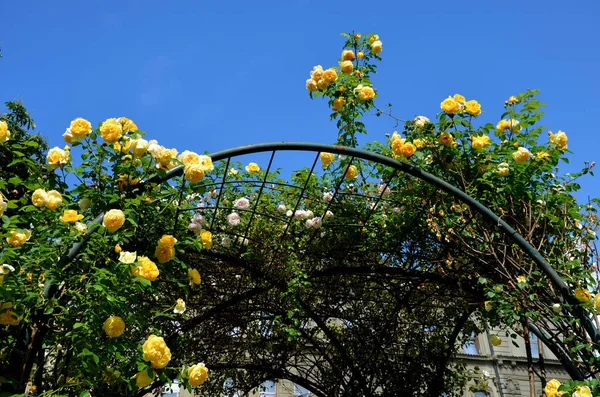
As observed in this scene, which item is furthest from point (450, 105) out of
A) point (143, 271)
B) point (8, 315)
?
point (8, 315)

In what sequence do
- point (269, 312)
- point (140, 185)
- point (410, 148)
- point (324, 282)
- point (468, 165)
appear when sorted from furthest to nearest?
1. point (269, 312)
2. point (324, 282)
3. point (468, 165)
4. point (410, 148)
5. point (140, 185)

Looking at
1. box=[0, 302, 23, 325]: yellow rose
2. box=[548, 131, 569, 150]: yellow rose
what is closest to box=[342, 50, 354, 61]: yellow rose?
box=[548, 131, 569, 150]: yellow rose

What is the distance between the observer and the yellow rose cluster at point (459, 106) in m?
3.24

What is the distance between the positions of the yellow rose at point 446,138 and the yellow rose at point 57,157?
2.25m

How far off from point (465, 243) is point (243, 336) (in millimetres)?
3252

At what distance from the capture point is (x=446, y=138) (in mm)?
3301

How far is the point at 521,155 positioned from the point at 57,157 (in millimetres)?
2673

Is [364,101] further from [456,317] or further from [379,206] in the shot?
[456,317]

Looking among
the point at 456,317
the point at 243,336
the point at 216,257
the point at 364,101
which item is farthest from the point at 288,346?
the point at 364,101

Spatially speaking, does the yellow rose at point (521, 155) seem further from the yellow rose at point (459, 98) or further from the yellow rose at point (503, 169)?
the yellow rose at point (459, 98)

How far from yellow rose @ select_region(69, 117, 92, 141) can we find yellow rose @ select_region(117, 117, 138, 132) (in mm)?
142

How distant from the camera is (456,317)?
204 inches

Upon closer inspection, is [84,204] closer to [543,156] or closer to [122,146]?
[122,146]

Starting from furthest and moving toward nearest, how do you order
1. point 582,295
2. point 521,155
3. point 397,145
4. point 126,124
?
point 521,155 < point 397,145 < point 582,295 < point 126,124
